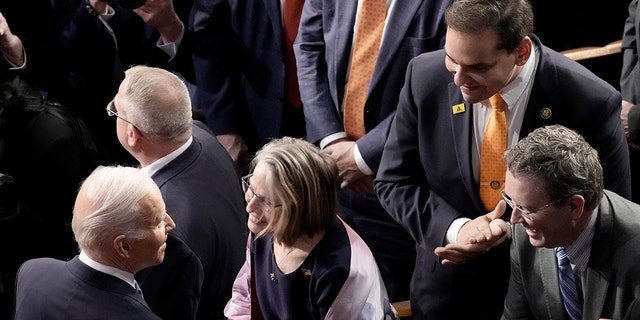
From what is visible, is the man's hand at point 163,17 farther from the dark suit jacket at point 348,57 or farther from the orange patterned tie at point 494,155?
the orange patterned tie at point 494,155

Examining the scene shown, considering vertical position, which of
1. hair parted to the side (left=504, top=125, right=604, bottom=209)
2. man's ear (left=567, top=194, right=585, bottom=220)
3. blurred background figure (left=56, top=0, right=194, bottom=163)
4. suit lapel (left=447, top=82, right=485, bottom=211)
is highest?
hair parted to the side (left=504, top=125, right=604, bottom=209)

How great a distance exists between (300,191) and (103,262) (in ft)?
2.29

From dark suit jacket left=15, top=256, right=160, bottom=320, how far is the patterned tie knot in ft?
4.24

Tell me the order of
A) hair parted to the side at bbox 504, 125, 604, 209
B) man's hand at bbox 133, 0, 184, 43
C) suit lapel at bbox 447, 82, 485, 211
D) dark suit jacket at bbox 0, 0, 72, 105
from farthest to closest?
dark suit jacket at bbox 0, 0, 72, 105 < man's hand at bbox 133, 0, 184, 43 < suit lapel at bbox 447, 82, 485, 211 < hair parted to the side at bbox 504, 125, 604, 209

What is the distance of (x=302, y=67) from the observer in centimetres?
414

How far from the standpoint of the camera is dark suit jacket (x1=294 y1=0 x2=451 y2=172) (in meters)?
3.88

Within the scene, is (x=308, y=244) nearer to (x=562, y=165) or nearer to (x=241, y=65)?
(x=562, y=165)

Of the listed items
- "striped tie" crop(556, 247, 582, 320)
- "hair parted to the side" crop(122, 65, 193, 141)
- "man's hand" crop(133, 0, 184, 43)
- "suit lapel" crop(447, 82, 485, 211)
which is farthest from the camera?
"man's hand" crop(133, 0, 184, 43)

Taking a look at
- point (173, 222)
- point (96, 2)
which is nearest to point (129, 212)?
point (173, 222)

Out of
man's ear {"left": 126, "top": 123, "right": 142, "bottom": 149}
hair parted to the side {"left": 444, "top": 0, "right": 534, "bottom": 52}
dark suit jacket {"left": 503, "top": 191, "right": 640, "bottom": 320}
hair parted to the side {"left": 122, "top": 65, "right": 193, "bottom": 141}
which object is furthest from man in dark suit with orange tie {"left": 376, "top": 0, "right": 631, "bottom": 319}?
man's ear {"left": 126, "top": 123, "right": 142, "bottom": 149}

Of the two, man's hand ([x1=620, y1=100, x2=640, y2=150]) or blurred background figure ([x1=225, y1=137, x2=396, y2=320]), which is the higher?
blurred background figure ([x1=225, y1=137, x2=396, y2=320])

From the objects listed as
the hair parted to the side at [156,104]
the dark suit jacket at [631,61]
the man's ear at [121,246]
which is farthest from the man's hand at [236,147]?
the dark suit jacket at [631,61]

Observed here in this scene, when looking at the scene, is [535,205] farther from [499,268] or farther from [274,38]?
[274,38]

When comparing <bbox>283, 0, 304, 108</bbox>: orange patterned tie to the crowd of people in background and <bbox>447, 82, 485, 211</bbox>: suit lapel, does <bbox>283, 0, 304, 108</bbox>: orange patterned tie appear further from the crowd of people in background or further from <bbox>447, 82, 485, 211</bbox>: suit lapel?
<bbox>447, 82, 485, 211</bbox>: suit lapel
